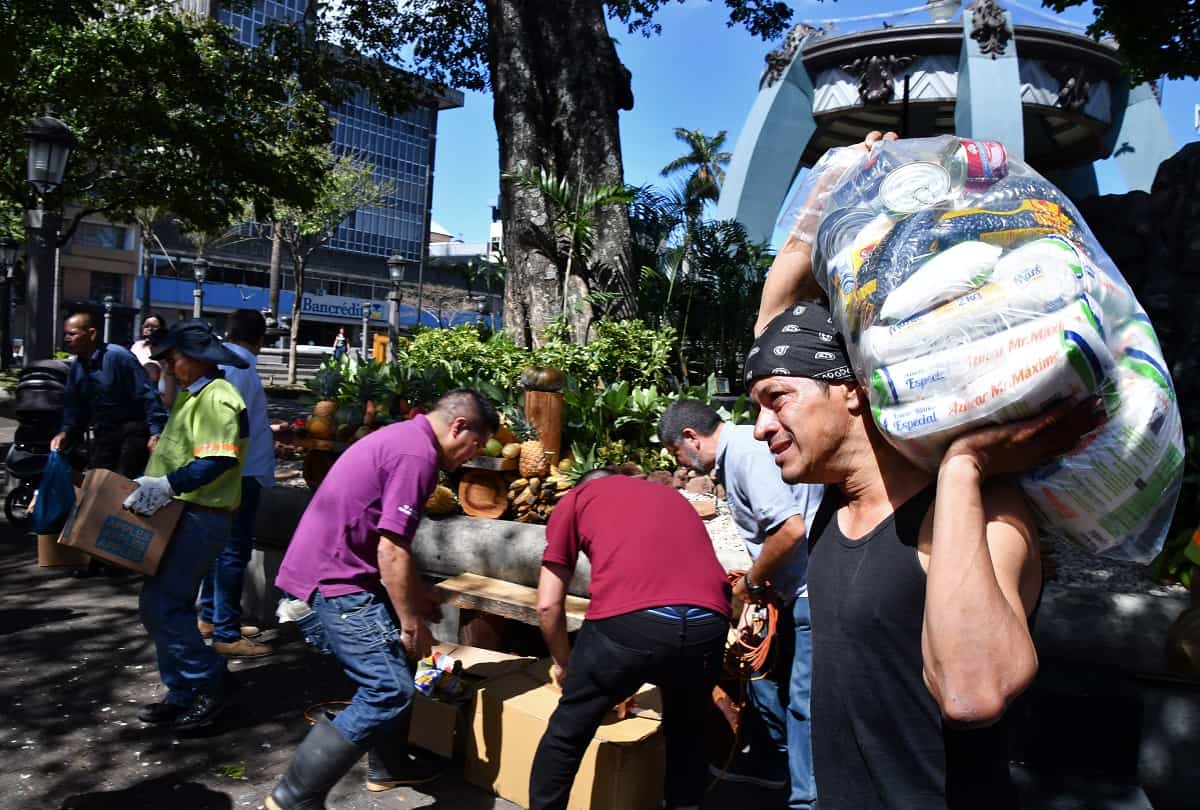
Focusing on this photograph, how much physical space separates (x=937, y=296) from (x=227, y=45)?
706 inches

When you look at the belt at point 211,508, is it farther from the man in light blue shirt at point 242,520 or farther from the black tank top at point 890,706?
the black tank top at point 890,706

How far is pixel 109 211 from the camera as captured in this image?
1909cm

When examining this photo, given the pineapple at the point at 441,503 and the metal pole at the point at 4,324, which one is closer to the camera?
the pineapple at the point at 441,503

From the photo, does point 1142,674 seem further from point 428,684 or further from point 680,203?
point 680,203

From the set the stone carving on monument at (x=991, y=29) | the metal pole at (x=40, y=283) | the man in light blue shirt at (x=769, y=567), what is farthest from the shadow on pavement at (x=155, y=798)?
the stone carving on monument at (x=991, y=29)

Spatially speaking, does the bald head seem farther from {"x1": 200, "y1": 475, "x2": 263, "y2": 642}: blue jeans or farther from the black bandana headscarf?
the black bandana headscarf

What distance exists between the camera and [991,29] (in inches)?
786

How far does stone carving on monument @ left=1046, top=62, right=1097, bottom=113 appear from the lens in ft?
69.3

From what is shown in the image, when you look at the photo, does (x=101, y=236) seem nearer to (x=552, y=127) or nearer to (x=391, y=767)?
(x=552, y=127)

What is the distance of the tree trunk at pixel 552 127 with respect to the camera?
9.79 metres

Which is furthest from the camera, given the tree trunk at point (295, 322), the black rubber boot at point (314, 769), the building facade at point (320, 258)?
the building facade at point (320, 258)

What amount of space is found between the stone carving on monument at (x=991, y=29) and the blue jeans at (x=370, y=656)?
20122mm

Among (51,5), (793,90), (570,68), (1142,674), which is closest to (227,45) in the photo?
(51,5)

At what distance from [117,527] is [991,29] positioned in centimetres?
2029
